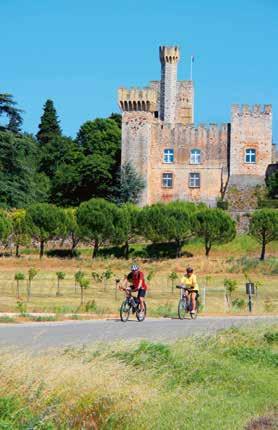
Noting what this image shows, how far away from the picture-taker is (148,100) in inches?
2876

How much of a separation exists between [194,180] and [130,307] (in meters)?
50.9

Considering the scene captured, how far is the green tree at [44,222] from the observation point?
203ft

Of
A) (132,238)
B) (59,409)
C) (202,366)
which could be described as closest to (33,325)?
(202,366)

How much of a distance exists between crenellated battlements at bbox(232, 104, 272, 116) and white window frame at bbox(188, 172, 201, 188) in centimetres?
520

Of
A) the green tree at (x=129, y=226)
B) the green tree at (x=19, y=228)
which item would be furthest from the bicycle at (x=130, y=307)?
the green tree at (x=129, y=226)

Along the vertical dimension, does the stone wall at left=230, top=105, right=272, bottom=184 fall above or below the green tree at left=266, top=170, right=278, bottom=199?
above

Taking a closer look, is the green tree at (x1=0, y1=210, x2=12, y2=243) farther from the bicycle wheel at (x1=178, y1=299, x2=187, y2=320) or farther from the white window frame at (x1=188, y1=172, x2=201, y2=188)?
the bicycle wheel at (x1=178, y1=299, x2=187, y2=320)

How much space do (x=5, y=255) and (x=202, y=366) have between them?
48.9 meters

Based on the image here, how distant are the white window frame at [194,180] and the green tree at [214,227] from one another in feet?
35.9

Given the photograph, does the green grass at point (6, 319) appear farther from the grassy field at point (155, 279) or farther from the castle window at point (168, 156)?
the castle window at point (168, 156)

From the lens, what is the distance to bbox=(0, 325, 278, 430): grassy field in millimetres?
9758

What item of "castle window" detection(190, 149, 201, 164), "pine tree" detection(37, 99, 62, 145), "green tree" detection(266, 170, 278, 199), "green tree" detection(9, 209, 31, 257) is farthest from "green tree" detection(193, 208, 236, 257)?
"pine tree" detection(37, 99, 62, 145)

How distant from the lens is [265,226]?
60875 mm

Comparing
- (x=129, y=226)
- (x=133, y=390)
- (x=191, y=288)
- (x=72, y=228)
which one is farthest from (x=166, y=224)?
(x=133, y=390)
